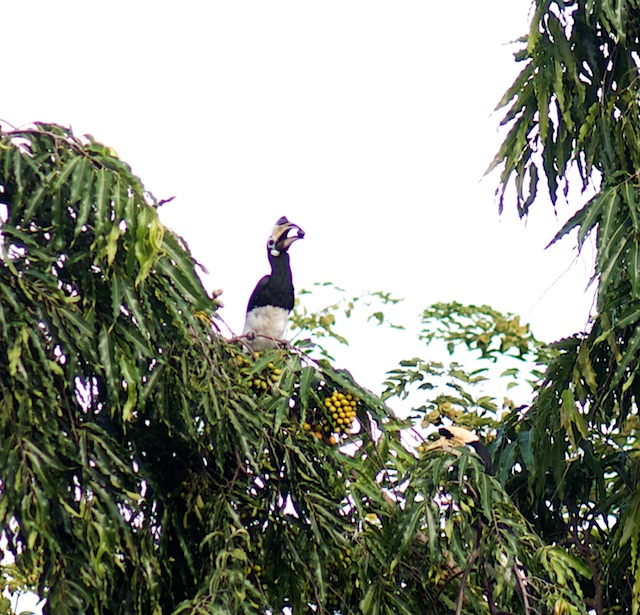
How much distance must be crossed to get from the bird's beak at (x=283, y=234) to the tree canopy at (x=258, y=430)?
146 cm

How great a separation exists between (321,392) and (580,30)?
3.55 ft

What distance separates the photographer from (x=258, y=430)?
8.36 ft

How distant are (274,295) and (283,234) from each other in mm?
240

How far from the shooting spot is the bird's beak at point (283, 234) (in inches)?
172

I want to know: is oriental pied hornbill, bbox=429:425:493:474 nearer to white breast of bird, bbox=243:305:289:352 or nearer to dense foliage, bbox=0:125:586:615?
dense foliage, bbox=0:125:586:615

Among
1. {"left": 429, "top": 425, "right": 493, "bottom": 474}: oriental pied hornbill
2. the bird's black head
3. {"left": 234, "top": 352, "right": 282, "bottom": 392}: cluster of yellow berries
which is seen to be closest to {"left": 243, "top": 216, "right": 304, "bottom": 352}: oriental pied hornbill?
the bird's black head

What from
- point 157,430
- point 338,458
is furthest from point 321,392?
point 157,430

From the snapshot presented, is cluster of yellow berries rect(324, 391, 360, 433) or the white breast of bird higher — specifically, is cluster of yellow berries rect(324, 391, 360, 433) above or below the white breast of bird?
below

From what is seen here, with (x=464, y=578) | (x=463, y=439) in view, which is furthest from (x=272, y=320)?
(x=464, y=578)

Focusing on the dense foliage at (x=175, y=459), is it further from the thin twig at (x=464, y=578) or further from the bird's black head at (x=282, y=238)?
the bird's black head at (x=282, y=238)

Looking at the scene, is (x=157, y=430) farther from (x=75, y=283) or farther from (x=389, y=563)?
(x=389, y=563)

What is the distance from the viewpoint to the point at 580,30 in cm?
299

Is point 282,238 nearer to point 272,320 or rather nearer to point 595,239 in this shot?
point 272,320

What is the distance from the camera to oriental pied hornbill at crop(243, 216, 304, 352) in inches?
169
